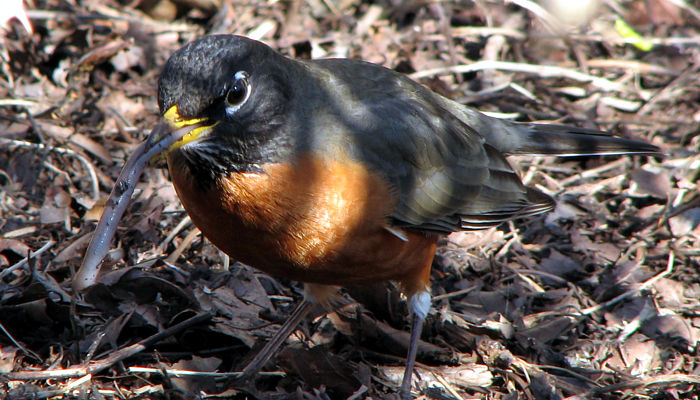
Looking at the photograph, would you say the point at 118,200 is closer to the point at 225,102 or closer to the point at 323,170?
the point at 225,102

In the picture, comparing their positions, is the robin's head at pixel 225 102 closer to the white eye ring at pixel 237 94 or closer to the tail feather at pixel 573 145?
the white eye ring at pixel 237 94

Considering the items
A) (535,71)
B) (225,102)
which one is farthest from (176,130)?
(535,71)

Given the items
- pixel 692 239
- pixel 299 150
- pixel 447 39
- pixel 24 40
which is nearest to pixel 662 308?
pixel 692 239

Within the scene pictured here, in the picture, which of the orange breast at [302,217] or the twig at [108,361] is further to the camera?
the twig at [108,361]

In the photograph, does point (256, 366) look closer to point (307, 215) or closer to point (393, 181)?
point (307, 215)

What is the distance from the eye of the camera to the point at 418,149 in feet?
14.4

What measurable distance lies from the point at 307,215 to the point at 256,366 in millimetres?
1029

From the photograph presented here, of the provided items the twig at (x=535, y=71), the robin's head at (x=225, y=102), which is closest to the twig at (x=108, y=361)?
the robin's head at (x=225, y=102)

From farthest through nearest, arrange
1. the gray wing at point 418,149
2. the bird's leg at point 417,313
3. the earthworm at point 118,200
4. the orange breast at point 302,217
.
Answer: the bird's leg at point 417,313 < the gray wing at point 418,149 < the orange breast at point 302,217 < the earthworm at point 118,200

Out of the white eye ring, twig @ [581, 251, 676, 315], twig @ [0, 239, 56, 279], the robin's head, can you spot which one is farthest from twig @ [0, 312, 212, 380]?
twig @ [581, 251, 676, 315]

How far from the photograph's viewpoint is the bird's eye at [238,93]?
338 cm

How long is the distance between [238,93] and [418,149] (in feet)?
4.44

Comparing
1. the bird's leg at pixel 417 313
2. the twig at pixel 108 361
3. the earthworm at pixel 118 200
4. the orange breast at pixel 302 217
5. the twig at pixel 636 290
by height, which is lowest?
the twig at pixel 636 290

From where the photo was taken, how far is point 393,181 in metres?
4.20
